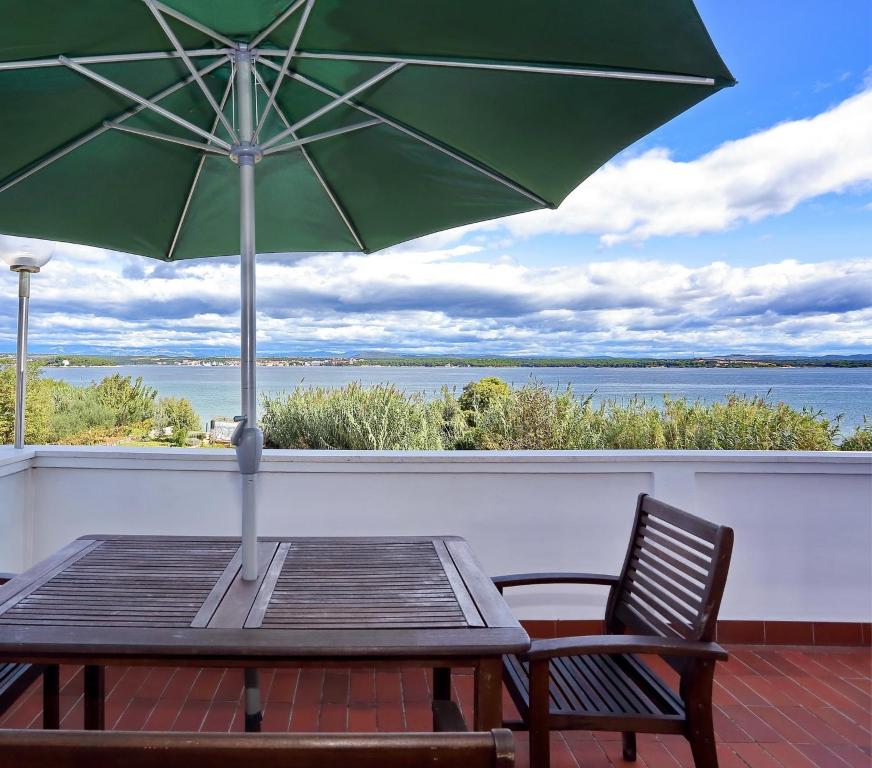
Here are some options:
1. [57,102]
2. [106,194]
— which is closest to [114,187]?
[106,194]

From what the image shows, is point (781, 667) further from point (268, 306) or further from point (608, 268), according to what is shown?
point (608, 268)

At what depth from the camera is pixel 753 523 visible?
3049 mm

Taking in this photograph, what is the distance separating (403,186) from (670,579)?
1.64 metres

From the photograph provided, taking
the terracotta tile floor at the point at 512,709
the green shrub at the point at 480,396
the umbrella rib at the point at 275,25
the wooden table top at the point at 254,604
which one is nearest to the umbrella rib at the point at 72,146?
the umbrella rib at the point at 275,25

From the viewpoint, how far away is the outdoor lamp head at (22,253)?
2.90 metres

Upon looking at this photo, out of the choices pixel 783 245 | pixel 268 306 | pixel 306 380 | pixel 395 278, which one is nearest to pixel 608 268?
pixel 783 245

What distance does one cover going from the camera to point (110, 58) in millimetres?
1641

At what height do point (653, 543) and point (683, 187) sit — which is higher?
point (683, 187)

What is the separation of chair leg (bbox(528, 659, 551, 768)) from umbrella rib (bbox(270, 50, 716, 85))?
149 centimetres

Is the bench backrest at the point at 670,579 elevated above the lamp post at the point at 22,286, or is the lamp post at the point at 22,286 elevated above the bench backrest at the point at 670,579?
the lamp post at the point at 22,286

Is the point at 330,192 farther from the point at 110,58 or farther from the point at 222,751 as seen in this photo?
the point at 222,751

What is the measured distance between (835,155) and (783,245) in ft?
38.0

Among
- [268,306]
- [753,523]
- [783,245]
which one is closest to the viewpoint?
[753,523]

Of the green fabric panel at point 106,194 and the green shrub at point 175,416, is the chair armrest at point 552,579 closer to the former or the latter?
the green fabric panel at point 106,194
